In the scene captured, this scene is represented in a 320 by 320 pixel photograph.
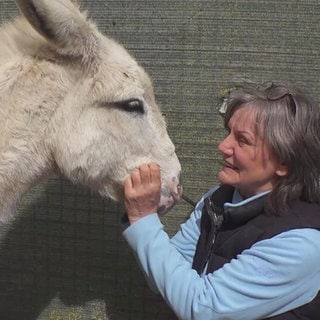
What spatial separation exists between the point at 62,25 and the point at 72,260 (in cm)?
166

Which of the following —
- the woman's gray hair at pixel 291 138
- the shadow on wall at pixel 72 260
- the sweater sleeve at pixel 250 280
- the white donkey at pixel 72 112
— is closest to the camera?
the sweater sleeve at pixel 250 280

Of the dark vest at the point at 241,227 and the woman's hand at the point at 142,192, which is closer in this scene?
the dark vest at the point at 241,227

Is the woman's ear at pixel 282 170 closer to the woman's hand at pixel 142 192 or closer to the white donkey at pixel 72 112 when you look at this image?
the woman's hand at pixel 142 192

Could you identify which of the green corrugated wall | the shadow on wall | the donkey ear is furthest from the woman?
the shadow on wall

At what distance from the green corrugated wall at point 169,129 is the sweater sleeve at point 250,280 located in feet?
4.20

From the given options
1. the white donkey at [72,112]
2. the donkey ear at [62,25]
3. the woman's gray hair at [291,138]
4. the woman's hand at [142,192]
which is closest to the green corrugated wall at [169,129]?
the white donkey at [72,112]

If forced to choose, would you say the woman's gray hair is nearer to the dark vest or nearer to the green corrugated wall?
the dark vest

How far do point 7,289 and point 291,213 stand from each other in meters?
2.20

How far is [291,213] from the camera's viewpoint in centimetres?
169

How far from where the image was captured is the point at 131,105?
7.00 ft

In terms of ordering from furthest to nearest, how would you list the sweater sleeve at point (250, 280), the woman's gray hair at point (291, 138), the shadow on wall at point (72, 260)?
the shadow on wall at point (72, 260)
the woman's gray hair at point (291, 138)
the sweater sleeve at point (250, 280)

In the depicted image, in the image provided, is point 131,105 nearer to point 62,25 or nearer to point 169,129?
point 62,25

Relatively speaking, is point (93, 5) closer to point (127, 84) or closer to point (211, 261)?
point (127, 84)

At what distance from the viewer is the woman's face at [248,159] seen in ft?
5.76
